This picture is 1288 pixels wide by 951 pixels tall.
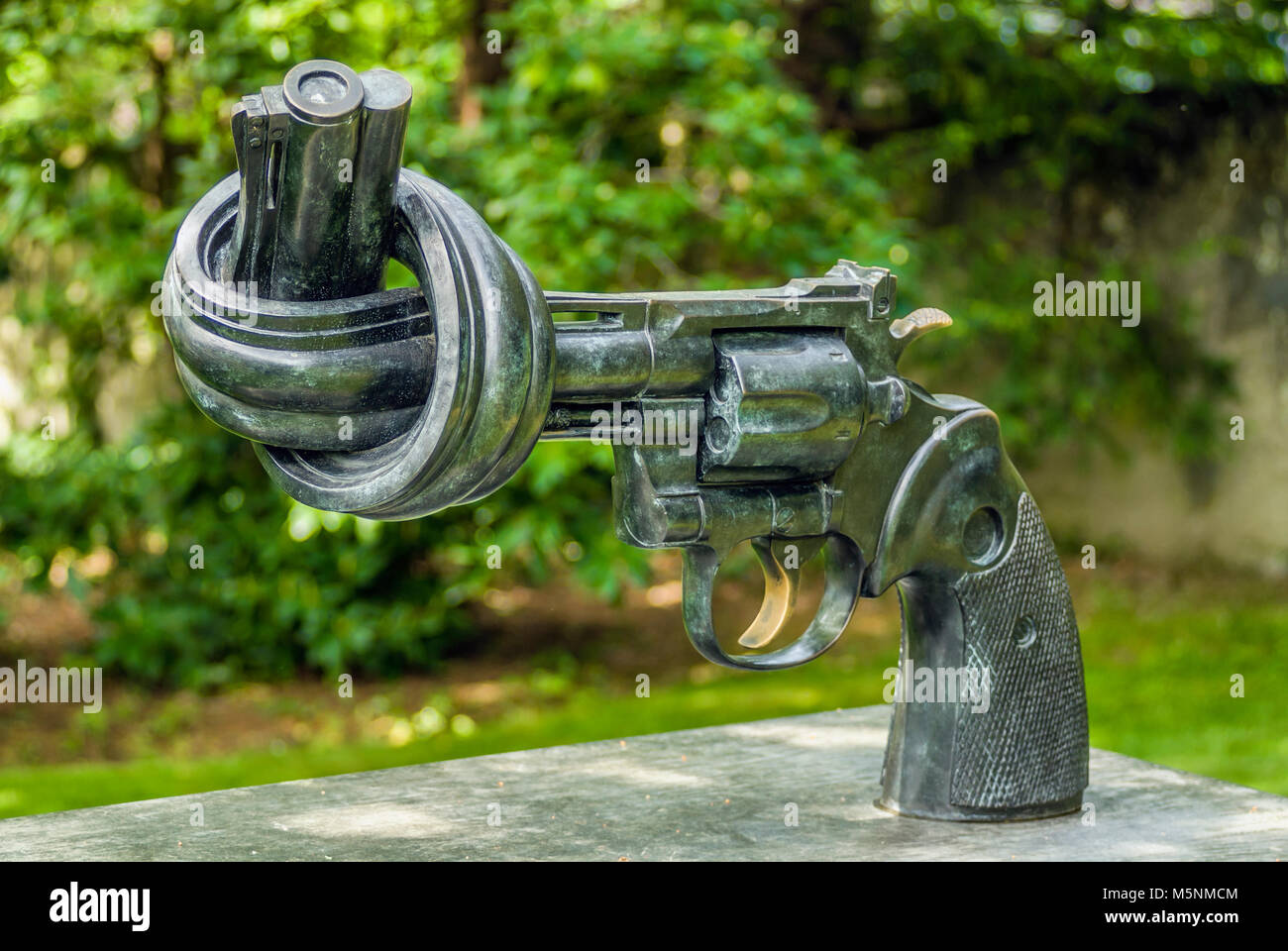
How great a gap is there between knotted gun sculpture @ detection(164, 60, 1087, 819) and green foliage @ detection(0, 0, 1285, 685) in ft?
5.82

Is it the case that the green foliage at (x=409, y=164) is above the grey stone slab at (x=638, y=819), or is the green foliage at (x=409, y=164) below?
above

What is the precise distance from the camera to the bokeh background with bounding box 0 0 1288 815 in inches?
151

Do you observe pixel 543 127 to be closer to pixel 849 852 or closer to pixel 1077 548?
pixel 849 852

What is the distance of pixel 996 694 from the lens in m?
1.81

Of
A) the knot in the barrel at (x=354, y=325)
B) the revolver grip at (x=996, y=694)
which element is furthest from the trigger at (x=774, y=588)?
the knot in the barrel at (x=354, y=325)

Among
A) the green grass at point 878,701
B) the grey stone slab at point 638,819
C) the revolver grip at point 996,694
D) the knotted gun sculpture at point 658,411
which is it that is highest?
the knotted gun sculpture at point 658,411

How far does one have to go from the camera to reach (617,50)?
3.79 metres

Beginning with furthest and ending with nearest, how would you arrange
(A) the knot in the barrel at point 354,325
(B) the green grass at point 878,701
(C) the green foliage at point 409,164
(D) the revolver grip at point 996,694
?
(C) the green foliage at point 409,164 < (B) the green grass at point 878,701 < (D) the revolver grip at point 996,694 < (A) the knot in the barrel at point 354,325

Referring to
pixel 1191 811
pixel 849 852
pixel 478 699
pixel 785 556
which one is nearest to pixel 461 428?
pixel 785 556

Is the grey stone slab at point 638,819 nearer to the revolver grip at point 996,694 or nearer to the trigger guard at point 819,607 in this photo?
the revolver grip at point 996,694

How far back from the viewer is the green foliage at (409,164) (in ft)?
12.4

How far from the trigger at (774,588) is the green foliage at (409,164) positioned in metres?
1.72

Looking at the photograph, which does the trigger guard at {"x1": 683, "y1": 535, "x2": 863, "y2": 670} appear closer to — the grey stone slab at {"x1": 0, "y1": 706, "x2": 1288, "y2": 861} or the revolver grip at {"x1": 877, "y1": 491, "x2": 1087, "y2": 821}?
the revolver grip at {"x1": 877, "y1": 491, "x2": 1087, "y2": 821}

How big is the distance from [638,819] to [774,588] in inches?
14.2
